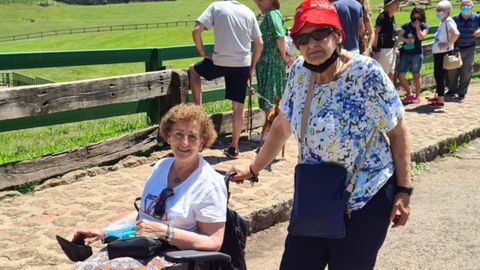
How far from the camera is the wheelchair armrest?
2836 millimetres

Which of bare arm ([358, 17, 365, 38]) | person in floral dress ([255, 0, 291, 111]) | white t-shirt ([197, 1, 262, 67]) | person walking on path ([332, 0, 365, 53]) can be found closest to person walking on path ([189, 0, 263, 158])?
white t-shirt ([197, 1, 262, 67])

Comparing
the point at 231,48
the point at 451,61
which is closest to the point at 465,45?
the point at 451,61

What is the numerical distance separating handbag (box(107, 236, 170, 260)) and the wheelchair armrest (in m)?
0.10

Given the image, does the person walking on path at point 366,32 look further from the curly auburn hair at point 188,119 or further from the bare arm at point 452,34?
the curly auburn hair at point 188,119

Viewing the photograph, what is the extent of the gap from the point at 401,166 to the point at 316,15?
33.3 inches

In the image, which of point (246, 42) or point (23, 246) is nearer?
point (23, 246)

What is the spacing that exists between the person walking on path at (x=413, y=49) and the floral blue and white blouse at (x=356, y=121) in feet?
28.4

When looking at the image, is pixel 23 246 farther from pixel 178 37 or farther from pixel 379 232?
pixel 178 37

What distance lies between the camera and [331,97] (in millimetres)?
2963

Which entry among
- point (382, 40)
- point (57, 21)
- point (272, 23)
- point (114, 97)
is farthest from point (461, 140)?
point (57, 21)

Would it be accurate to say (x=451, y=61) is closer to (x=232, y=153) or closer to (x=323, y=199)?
(x=232, y=153)

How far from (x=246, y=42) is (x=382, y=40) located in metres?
3.87

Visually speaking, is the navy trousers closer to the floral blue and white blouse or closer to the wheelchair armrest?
the floral blue and white blouse

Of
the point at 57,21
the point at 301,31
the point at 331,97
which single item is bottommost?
the point at 57,21
